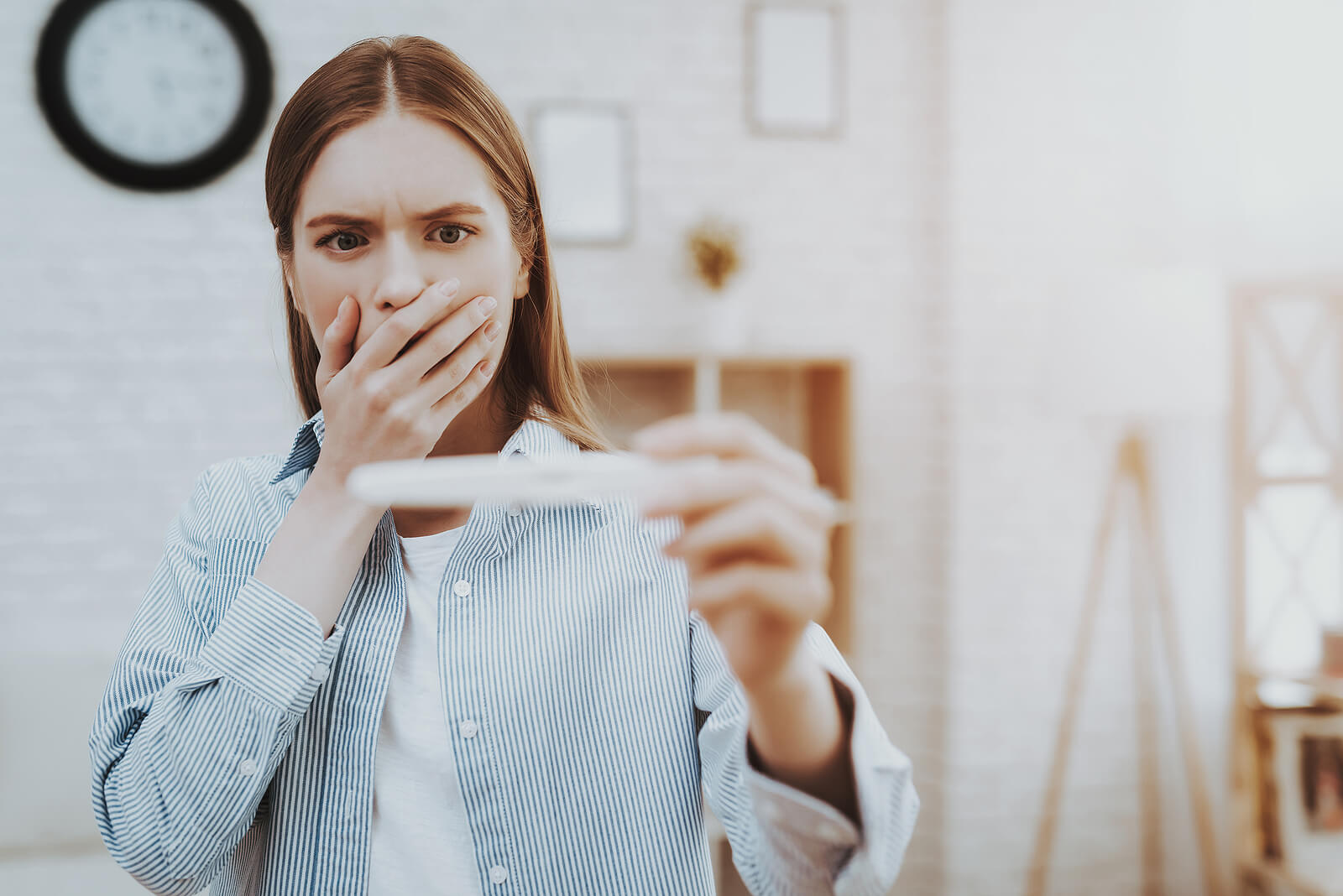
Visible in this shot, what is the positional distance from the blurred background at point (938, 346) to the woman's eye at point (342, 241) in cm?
172

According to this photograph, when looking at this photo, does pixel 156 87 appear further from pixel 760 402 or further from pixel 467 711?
pixel 467 711

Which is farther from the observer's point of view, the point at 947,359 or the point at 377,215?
the point at 947,359

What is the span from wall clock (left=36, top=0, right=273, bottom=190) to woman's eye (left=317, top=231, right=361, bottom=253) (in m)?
2.01

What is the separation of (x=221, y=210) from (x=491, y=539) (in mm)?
2137

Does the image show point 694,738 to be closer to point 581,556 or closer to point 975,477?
point 581,556

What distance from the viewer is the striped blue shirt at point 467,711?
2.69 feet

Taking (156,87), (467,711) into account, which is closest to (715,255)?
(156,87)

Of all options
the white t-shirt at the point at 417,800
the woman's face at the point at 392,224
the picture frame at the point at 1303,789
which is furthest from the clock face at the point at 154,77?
the picture frame at the point at 1303,789

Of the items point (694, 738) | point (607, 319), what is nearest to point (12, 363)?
point (607, 319)

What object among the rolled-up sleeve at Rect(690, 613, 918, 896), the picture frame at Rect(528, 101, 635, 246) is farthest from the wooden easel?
the rolled-up sleeve at Rect(690, 613, 918, 896)

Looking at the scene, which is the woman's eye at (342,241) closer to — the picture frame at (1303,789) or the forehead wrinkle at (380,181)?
the forehead wrinkle at (380,181)

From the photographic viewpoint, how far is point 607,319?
2781 mm

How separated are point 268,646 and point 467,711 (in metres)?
0.19

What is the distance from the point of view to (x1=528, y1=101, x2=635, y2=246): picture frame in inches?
107
